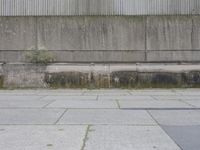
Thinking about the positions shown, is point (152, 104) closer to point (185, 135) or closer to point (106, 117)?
point (106, 117)

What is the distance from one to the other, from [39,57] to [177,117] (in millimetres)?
10793

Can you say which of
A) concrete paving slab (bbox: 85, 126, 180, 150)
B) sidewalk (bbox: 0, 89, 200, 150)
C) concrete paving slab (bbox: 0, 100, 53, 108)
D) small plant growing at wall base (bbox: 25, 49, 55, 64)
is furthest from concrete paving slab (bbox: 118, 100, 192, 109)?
small plant growing at wall base (bbox: 25, 49, 55, 64)

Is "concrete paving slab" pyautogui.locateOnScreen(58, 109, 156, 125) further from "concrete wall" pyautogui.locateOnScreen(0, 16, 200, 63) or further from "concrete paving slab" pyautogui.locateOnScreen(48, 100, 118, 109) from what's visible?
"concrete wall" pyautogui.locateOnScreen(0, 16, 200, 63)

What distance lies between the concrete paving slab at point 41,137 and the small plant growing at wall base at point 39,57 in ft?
36.6

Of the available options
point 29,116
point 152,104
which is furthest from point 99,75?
point 29,116

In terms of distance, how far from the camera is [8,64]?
19281 millimetres

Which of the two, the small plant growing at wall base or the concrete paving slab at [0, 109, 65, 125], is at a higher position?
the small plant growing at wall base

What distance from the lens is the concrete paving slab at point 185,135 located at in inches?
267

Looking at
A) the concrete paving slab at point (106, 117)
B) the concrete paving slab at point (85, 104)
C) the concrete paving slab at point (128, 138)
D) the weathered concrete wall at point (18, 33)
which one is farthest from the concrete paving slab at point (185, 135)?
the weathered concrete wall at point (18, 33)

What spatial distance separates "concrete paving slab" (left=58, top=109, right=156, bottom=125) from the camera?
29.7 feet

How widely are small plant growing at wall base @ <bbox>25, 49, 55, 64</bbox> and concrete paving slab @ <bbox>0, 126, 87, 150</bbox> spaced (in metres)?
11.2

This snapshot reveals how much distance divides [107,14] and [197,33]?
14.6 feet

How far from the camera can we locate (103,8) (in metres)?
20.5

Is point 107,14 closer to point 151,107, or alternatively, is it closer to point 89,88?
point 89,88
